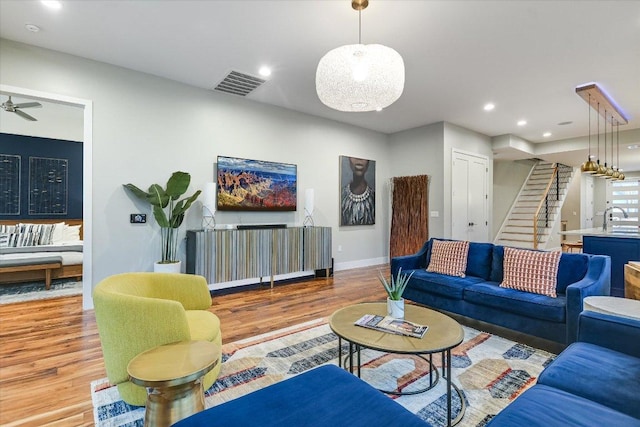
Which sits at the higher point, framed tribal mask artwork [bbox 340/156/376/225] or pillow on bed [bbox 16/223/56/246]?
framed tribal mask artwork [bbox 340/156/376/225]

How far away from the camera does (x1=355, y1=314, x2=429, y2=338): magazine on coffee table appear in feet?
6.38

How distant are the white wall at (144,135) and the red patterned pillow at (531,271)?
3470mm

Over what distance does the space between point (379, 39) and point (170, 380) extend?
347cm

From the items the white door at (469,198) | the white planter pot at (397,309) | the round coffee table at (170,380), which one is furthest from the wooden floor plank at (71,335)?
the white door at (469,198)

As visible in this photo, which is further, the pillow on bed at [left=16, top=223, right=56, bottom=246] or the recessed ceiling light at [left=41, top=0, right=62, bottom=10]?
the pillow on bed at [left=16, top=223, right=56, bottom=246]

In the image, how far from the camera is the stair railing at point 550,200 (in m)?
8.63

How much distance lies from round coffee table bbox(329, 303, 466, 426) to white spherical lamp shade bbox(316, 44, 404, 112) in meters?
1.70

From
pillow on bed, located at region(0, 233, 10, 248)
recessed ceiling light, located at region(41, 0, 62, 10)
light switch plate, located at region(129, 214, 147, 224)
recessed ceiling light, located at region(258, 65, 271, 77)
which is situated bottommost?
pillow on bed, located at region(0, 233, 10, 248)

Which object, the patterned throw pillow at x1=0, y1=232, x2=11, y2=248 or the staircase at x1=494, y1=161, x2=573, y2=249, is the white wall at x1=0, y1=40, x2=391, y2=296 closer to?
the patterned throw pillow at x1=0, y1=232, x2=11, y2=248

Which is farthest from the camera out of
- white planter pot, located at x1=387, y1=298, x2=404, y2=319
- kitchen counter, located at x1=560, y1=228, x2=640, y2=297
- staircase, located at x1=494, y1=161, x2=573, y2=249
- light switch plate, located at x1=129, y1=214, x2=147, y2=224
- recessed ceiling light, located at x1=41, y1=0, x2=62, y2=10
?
staircase, located at x1=494, y1=161, x2=573, y2=249

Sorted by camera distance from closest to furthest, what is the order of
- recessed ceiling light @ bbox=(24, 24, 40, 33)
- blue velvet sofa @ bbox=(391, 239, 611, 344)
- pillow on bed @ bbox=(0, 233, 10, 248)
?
1. blue velvet sofa @ bbox=(391, 239, 611, 344)
2. recessed ceiling light @ bbox=(24, 24, 40, 33)
3. pillow on bed @ bbox=(0, 233, 10, 248)

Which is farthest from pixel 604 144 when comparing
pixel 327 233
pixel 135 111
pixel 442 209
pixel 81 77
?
pixel 81 77

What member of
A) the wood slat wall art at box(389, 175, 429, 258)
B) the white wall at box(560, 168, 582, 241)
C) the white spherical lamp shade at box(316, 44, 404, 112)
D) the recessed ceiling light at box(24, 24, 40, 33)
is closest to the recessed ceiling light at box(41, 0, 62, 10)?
the recessed ceiling light at box(24, 24, 40, 33)

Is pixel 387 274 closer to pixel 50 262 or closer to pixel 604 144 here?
pixel 50 262
